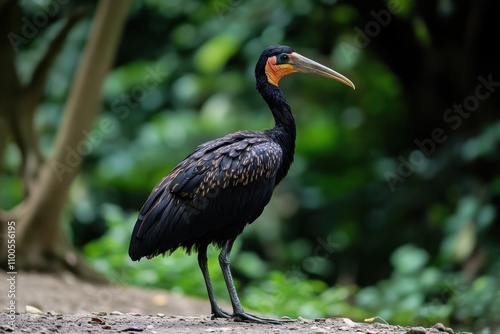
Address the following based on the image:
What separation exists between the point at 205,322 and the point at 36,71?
6.08 metres

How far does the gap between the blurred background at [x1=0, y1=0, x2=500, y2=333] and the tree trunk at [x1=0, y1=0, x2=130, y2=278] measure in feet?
0.62

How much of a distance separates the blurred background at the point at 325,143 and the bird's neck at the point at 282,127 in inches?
144

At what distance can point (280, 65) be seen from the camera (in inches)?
283

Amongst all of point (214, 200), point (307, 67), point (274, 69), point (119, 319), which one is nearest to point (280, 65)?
point (274, 69)

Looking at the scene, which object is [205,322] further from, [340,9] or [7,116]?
[340,9]

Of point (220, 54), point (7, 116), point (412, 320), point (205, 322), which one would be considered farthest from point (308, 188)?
point (205, 322)

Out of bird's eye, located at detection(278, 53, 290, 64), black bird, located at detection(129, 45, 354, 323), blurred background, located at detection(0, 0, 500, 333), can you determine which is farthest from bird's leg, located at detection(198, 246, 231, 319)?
blurred background, located at detection(0, 0, 500, 333)

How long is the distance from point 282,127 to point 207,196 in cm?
101

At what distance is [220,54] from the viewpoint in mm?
13258

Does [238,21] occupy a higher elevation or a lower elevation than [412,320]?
higher

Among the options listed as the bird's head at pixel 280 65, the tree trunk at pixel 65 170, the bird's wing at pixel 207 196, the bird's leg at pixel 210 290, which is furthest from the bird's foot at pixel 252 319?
the tree trunk at pixel 65 170

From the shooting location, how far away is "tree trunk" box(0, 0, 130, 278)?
1082cm

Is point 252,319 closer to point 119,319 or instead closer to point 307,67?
point 119,319

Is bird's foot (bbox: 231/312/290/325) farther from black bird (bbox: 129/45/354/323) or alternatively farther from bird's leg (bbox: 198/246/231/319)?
bird's leg (bbox: 198/246/231/319)
